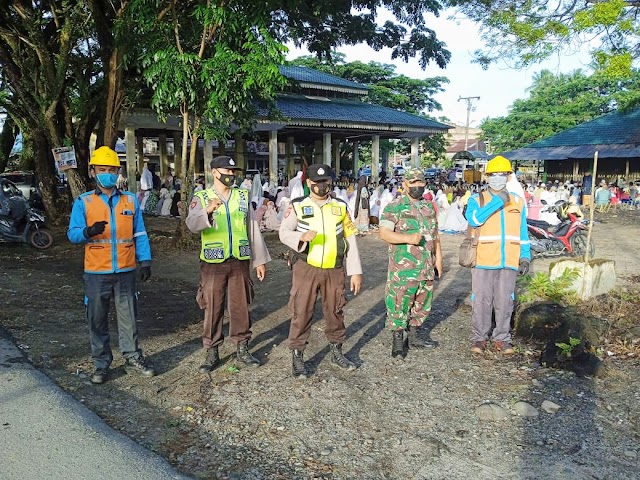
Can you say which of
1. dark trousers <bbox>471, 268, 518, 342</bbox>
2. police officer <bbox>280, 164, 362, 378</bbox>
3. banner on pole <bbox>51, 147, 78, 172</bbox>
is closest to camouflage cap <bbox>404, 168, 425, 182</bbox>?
police officer <bbox>280, 164, 362, 378</bbox>

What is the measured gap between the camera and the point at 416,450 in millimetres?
3082

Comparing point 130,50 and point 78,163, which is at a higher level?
point 130,50

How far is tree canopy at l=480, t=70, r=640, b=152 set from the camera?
109ft

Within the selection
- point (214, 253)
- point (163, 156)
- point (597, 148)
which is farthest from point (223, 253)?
point (597, 148)

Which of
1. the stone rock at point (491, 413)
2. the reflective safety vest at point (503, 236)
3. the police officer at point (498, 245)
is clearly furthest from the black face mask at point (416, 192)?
the stone rock at point (491, 413)

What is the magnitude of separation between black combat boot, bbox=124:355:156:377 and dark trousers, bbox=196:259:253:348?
18.3 inches

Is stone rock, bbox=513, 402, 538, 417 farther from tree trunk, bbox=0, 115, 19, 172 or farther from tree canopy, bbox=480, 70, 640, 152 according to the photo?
tree canopy, bbox=480, 70, 640, 152

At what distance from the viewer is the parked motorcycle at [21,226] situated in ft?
32.8

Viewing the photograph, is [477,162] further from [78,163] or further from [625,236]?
[78,163]

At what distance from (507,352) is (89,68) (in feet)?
43.2

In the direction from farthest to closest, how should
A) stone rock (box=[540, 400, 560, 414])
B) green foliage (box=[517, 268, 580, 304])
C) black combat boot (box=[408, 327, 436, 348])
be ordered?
green foliage (box=[517, 268, 580, 304]), black combat boot (box=[408, 327, 436, 348]), stone rock (box=[540, 400, 560, 414])

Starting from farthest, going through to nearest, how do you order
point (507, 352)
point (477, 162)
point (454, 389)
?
point (477, 162) → point (507, 352) → point (454, 389)

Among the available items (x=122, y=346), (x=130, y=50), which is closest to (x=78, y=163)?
(x=130, y=50)

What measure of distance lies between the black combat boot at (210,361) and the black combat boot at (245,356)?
190 mm
